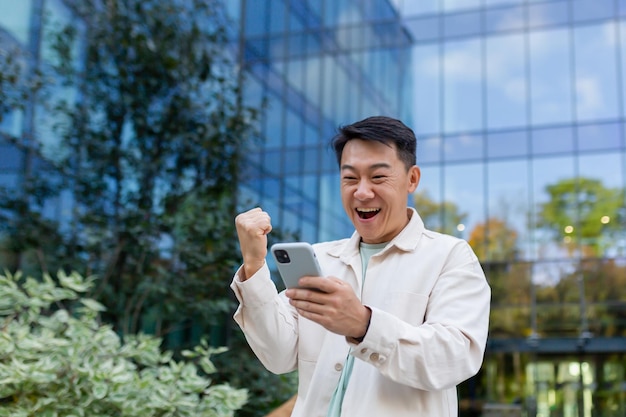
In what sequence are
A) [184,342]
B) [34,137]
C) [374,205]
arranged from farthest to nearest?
1. [184,342]
2. [34,137]
3. [374,205]

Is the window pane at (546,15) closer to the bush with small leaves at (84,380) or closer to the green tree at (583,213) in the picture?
the green tree at (583,213)

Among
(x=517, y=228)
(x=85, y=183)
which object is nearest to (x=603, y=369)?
(x=517, y=228)

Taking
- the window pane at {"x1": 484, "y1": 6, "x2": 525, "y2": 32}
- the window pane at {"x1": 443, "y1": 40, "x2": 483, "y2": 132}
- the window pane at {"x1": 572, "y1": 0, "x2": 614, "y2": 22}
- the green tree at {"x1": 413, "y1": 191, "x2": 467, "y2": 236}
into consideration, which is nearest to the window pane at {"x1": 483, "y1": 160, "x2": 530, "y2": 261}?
the green tree at {"x1": 413, "y1": 191, "x2": 467, "y2": 236}

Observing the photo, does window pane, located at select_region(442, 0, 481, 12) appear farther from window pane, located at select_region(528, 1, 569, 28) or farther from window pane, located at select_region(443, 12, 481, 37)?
window pane, located at select_region(528, 1, 569, 28)

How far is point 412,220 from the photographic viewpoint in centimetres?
192

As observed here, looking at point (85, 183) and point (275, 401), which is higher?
point (85, 183)

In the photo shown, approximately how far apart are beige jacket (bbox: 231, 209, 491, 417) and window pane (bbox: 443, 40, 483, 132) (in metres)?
10.8

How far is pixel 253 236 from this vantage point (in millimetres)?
1713

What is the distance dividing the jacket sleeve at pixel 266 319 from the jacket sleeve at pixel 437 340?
33 centimetres

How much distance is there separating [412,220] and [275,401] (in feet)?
19.3

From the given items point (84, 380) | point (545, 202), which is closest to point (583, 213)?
point (545, 202)

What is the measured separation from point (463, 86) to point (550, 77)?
4.52 feet

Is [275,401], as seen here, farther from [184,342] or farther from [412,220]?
[412,220]

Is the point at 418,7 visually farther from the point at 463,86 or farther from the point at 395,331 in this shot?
the point at 395,331
